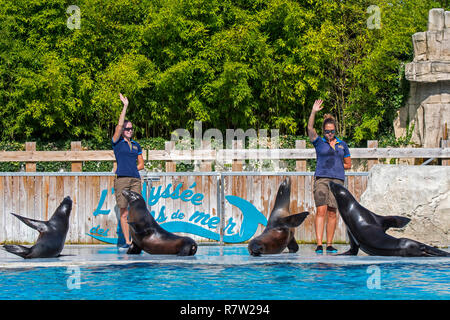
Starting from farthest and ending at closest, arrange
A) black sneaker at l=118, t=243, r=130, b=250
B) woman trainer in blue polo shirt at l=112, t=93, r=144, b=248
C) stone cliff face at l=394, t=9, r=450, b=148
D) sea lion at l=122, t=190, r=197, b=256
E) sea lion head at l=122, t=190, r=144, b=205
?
stone cliff face at l=394, t=9, r=450, b=148, black sneaker at l=118, t=243, r=130, b=250, woman trainer in blue polo shirt at l=112, t=93, r=144, b=248, sea lion head at l=122, t=190, r=144, b=205, sea lion at l=122, t=190, r=197, b=256

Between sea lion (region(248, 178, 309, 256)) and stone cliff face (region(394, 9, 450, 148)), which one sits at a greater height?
stone cliff face (region(394, 9, 450, 148))

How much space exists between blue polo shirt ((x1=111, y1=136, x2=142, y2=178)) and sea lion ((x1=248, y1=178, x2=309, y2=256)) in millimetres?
1964

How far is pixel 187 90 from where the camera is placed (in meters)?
19.2

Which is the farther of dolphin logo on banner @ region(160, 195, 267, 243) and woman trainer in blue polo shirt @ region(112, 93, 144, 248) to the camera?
dolphin logo on banner @ region(160, 195, 267, 243)

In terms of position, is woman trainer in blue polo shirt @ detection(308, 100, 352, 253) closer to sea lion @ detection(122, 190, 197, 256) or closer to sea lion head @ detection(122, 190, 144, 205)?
sea lion @ detection(122, 190, 197, 256)

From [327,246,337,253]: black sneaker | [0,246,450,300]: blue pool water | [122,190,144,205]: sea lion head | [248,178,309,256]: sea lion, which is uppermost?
[122,190,144,205]: sea lion head

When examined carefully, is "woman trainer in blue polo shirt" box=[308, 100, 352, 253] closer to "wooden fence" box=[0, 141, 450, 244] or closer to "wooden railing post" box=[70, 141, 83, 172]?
"wooden fence" box=[0, 141, 450, 244]

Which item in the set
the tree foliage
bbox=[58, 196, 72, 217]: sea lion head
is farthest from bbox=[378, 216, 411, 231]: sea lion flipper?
the tree foliage

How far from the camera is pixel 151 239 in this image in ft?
27.1

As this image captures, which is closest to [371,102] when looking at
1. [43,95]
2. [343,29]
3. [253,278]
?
A: [343,29]

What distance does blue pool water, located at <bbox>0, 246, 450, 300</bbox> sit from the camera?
238 inches

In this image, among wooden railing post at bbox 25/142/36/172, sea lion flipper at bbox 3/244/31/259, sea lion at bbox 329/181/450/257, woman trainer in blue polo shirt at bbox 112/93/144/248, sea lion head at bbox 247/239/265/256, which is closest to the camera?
sea lion at bbox 329/181/450/257

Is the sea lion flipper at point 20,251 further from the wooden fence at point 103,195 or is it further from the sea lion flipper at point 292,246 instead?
the sea lion flipper at point 292,246

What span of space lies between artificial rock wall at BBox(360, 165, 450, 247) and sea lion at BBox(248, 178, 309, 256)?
4.46 ft
